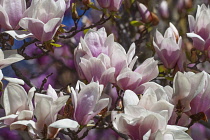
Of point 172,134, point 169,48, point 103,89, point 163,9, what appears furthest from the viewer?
point 163,9

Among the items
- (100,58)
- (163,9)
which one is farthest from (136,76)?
(163,9)

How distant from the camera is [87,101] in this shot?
78 cm

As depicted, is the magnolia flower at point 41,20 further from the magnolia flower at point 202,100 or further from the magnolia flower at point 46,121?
the magnolia flower at point 202,100

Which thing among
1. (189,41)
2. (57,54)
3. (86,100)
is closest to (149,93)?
(86,100)

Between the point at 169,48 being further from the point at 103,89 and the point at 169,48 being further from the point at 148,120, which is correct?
the point at 148,120

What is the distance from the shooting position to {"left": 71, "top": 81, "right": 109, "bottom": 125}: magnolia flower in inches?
30.7

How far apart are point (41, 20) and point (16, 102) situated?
0.66 feet

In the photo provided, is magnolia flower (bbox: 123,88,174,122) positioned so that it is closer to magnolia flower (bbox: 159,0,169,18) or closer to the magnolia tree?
the magnolia tree

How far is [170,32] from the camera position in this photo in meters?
1.09

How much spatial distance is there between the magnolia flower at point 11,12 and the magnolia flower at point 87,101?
23 centimetres

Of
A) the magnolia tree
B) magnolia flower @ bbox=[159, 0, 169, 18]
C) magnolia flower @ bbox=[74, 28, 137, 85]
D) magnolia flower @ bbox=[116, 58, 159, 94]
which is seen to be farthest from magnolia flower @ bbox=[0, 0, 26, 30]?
magnolia flower @ bbox=[159, 0, 169, 18]

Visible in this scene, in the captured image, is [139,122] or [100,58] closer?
[139,122]

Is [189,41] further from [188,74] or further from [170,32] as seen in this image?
[188,74]

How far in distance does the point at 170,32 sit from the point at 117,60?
0.26m
